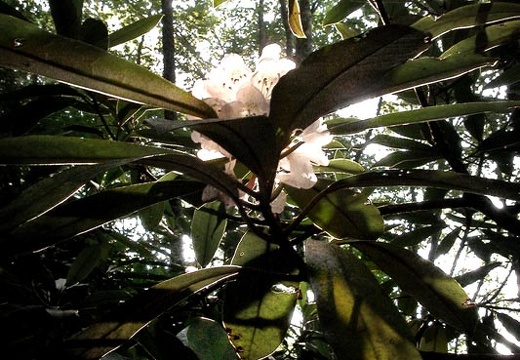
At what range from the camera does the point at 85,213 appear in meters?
0.65

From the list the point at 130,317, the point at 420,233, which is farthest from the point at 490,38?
the point at 130,317

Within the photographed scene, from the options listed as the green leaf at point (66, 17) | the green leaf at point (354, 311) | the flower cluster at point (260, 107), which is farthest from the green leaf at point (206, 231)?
the green leaf at point (66, 17)

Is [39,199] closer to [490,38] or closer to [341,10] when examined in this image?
[490,38]

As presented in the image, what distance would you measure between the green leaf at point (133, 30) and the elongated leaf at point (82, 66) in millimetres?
757

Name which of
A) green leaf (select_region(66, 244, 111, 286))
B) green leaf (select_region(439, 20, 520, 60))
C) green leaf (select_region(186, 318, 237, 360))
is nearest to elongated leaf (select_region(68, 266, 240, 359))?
green leaf (select_region(186, 318, 237, 360))

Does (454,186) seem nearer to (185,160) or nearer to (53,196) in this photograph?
(185,160)

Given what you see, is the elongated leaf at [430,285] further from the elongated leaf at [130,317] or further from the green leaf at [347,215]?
the elongated leaf at [130,317]

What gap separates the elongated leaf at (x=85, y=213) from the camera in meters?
0.60

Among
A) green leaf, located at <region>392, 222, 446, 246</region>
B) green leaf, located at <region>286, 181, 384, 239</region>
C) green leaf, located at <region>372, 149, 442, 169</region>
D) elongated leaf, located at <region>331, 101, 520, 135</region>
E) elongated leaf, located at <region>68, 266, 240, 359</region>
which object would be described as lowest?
elongated leaf, located at <region>68, 266, 240, 359</region>

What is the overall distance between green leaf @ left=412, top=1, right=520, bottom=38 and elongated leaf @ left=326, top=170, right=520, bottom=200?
13.2 inches

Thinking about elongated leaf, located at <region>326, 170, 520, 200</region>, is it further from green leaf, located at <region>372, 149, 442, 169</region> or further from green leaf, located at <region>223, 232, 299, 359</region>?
green leaf, located at <region>372, 149, 442, 169</region>

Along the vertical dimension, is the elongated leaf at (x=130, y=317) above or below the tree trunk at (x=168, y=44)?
below

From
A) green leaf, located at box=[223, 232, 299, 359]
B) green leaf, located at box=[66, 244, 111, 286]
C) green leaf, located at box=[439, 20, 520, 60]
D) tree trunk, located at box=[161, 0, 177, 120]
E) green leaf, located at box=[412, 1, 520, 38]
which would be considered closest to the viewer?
green leaf, located at box=[223, 232, 299, 359]

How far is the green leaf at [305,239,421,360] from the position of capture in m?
0.59
